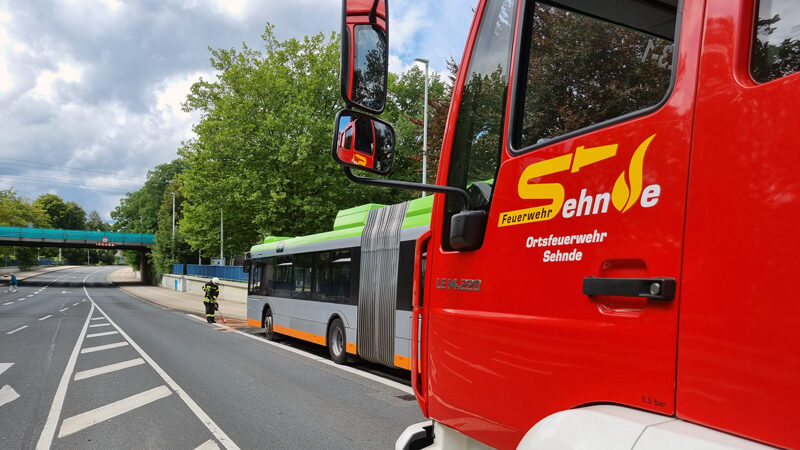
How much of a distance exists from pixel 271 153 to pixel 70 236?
5534cm

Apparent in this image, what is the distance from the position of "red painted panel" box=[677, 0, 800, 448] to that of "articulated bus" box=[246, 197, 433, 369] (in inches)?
295

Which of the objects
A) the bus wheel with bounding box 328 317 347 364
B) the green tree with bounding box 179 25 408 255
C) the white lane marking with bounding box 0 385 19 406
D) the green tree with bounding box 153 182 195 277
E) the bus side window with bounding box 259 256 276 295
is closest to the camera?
the white lane marking with bounding box 0 385 19 406

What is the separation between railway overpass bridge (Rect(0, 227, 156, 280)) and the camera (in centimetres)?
6303

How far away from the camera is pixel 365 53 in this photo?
225 cm

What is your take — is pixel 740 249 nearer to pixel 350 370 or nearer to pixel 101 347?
pixel 350 370

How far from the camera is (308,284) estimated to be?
13.5 m

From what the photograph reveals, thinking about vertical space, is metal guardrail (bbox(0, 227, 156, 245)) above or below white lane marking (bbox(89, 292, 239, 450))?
below

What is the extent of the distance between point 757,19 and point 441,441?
2.18 m

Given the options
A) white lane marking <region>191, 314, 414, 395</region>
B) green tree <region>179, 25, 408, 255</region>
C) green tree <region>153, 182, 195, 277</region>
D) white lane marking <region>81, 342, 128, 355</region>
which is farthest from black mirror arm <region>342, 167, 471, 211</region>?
green tree <region>153, 182, 195, 277</region>

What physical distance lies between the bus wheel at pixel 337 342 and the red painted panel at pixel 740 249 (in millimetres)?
10273

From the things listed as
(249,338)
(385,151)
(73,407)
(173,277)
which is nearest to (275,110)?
(249,338)

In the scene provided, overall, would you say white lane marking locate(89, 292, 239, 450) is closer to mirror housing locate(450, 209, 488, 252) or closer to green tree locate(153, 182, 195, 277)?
mirror housing locate(450, 209, 488, 252)

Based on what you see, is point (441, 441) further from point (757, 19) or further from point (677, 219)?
point (757, 19)

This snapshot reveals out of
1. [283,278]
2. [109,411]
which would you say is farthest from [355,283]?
[109,411]
